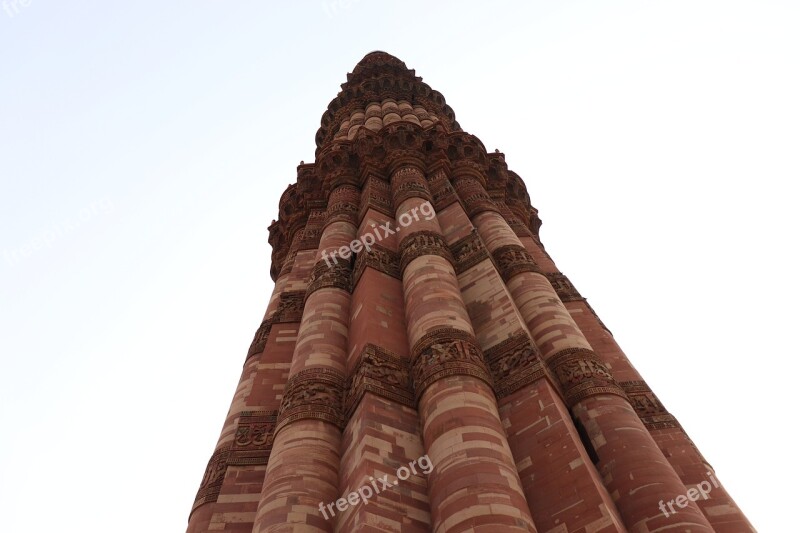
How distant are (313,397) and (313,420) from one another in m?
0.46

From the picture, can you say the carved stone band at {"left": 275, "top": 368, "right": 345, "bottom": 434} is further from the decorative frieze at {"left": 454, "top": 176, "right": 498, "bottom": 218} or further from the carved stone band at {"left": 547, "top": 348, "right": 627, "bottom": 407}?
the decorative frieze at {"left": 454, "top": 176, "right": 498, "bottom": 218}

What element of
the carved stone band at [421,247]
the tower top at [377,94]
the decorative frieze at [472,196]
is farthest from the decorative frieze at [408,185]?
the tower top at [377,94]

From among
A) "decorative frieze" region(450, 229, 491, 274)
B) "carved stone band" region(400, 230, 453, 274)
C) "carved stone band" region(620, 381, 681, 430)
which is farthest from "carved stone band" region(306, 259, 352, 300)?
"carved stone band" region(620, 381, 681, 430)

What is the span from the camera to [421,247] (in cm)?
1087

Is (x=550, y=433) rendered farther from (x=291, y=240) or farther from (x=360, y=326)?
(x=291, y=240)

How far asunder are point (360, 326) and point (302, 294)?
428cm

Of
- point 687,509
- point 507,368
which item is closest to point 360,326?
point 507,368

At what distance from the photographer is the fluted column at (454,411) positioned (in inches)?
219

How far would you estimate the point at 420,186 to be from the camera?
14.2 metres

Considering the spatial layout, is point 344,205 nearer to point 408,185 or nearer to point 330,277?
point 408,185

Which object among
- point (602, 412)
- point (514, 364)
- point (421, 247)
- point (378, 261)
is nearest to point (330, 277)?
point (378, 261)

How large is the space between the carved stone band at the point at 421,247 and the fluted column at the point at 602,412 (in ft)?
4.01

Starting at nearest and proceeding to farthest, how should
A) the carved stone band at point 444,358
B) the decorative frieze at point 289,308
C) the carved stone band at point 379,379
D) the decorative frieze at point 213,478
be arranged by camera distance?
the carved stone band at point 444,358
the carved stone band at point 379,379
the decorative frieze at point 213,478
the decorative frieze at point 289,308

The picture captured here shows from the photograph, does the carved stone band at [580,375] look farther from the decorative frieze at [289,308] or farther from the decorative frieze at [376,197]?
the decorative frieze at [376,197]
